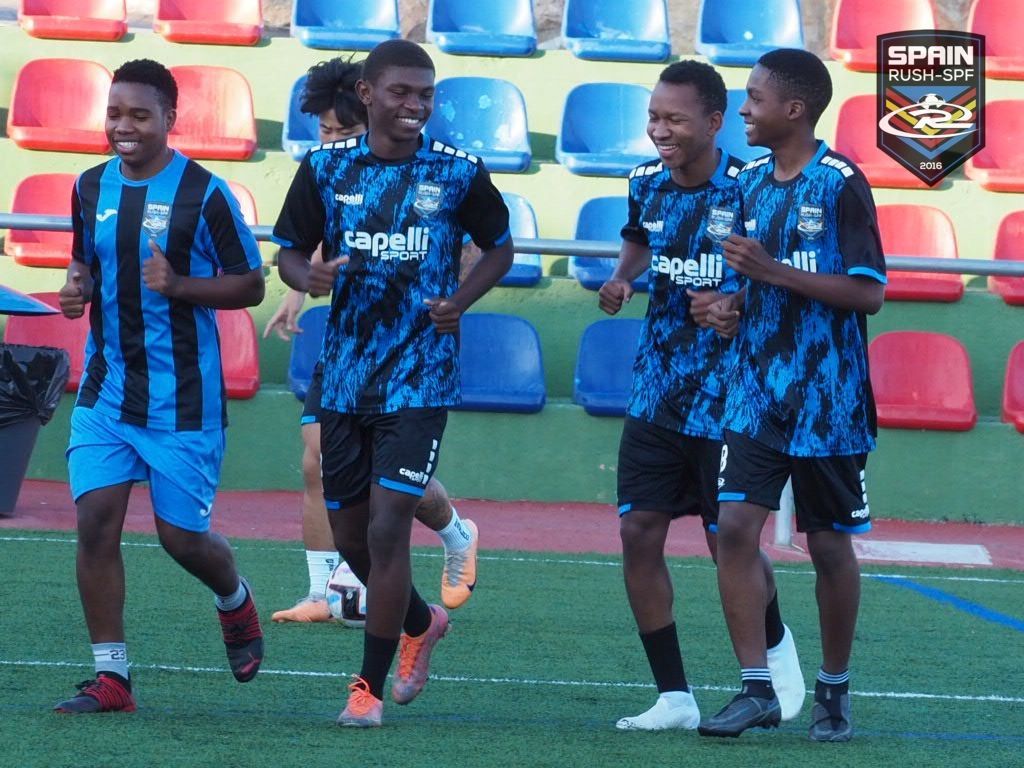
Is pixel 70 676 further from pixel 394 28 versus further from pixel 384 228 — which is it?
pixel 394 28

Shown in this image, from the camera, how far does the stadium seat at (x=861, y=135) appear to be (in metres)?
12.4

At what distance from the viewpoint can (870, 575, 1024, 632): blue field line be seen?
22.9 ft

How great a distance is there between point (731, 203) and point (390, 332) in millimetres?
1019

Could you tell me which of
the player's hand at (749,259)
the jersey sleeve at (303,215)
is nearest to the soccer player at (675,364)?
the player's hand at (749,259)

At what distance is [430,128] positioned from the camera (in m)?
12.1

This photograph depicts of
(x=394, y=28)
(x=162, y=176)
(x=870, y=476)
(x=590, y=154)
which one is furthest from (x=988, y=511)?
(x=162, y=176)

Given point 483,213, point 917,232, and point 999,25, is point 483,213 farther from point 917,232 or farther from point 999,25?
point 999,25

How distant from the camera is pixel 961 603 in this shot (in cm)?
743

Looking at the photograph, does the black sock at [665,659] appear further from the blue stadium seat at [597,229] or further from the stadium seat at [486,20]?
the stadium seat at [486,20]

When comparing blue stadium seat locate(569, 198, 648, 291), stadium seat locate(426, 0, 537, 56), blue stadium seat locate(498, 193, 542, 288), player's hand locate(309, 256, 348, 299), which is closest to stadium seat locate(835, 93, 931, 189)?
blue stadium seat locate(569, 198, 648, 291)

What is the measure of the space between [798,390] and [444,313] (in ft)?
3.18

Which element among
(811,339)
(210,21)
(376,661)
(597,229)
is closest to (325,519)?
(376,661)

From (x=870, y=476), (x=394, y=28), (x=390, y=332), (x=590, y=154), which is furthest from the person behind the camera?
(x=394, y=28)

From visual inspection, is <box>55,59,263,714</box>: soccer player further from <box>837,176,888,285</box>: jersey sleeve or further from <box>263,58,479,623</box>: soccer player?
<box>837,176,888,285</box>: jersey sleeve
